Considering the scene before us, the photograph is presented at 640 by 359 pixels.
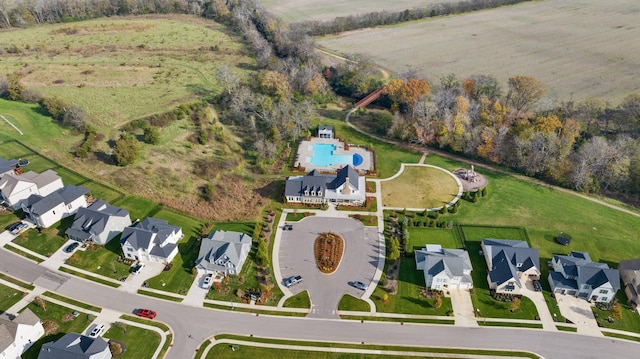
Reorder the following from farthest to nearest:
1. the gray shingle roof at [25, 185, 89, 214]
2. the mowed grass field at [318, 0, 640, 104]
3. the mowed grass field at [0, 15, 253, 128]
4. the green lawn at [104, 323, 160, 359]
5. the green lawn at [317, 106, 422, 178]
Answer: the mowed grass field at [318, 0, 640, 104]
the mowed grass field at [0, 15, 253, 128]
the green lawn at [317, 106, 422, 178]
the gray shingle roof at [25, 185, 89, 214]
the green lawn at [104, 323, 160, 359]

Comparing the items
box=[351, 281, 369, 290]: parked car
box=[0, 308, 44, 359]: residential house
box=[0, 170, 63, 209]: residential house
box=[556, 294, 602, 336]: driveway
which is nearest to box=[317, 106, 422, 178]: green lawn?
box=[351, 281, 369, 290]: parked car

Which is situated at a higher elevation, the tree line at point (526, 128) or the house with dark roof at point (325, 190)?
the tree line at point (526, 128)

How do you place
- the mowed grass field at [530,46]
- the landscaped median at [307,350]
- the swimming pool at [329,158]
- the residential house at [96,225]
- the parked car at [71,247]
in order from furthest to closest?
1. the mowed grass field at [530,46]
2. the swimming pool at [329,158]
3. the residential house at [96,225]
4. the parked car at [71,247]
5. the landscaped median at [307,350]

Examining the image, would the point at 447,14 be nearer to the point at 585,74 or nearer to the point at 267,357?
the point at 585,74

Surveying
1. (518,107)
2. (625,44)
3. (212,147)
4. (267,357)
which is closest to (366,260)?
(267,357)

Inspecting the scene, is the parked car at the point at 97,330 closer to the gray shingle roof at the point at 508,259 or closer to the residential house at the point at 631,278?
the gray shingle roof at the point at 508,259

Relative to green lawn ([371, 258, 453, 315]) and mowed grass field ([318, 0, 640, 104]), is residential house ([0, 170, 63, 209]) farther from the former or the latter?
mowed grass field ([318, 0, 640, 104])

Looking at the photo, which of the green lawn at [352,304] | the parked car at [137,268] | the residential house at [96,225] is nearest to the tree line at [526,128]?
the green lawn at [352,304]
